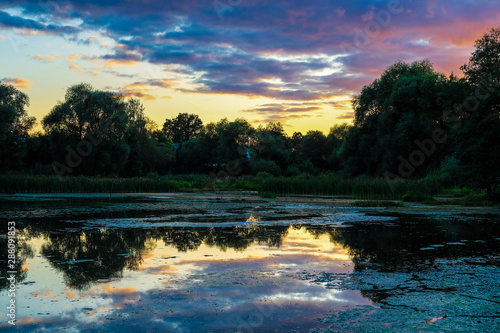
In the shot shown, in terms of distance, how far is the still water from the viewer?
571cm

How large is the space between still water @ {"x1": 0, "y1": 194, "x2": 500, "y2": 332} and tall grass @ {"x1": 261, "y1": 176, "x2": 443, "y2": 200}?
1669 cm

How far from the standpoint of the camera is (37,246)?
11.0 m

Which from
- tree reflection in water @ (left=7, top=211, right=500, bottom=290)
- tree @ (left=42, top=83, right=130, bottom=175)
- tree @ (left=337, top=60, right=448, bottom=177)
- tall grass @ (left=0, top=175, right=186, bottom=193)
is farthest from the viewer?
tree @ (left=42, top=83, right=130, bottom=175)

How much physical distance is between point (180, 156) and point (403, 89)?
46714 mm

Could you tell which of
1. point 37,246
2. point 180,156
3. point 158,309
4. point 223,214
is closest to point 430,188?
point 223,214

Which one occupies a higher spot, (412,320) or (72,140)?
(72,140)

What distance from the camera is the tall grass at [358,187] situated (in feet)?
105

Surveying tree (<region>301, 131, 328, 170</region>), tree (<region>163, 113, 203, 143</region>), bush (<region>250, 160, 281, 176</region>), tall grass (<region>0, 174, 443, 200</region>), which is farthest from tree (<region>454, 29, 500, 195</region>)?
tree (<region>163, 113, 203, 143</region>)

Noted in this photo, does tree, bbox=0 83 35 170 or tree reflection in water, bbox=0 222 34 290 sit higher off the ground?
tree, bbox=0 83 35 170

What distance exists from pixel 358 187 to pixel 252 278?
26953mm

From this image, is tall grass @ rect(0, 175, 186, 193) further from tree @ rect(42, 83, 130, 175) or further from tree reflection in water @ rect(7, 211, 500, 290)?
tree reflection in water @ rect(7, 211, 500, 290)

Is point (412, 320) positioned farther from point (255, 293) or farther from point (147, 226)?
point (147, 226)

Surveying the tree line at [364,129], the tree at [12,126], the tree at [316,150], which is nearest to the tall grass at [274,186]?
the tree line at [364,129]

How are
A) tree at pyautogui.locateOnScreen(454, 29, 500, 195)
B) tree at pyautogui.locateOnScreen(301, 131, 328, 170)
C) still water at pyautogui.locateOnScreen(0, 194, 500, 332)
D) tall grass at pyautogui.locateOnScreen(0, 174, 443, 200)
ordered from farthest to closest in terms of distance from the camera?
tree at pyautogui.locateOnScreen(301, 131, 328, 170)
tall grass at pyautogui.locateOnScreen(0, 174, 443, 200)
tree at pyautogui.locateOnScreen(454, 29, 500, 195)
still water at pyautogui.locateOnScreen(0, 194, 500, 332)
